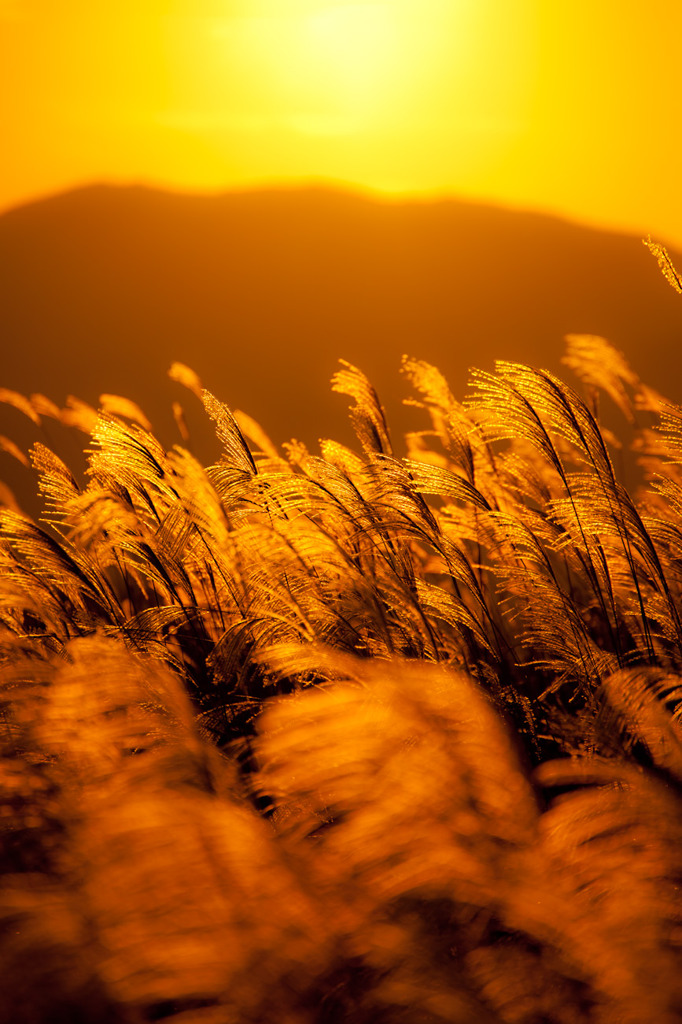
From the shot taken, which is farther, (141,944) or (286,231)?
(286,231)

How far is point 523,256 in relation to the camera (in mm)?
8391

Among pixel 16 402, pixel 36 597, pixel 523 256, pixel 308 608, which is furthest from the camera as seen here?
pixel 523 256

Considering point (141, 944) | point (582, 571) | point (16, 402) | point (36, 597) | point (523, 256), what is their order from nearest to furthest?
point (141, 944) → point (36, 597) → point (582, 571) → point (16, 402) → point (523, 256)

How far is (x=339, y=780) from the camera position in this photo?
1.14 meters

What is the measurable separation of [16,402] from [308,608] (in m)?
1.84

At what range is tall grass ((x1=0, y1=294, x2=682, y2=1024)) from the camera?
96cm

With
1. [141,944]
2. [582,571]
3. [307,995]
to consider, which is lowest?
[307,995]

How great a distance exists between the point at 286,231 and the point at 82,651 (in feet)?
26.8

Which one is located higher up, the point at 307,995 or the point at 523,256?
the point at 523,256

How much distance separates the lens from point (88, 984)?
100 centimetres

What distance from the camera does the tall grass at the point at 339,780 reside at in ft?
3.15

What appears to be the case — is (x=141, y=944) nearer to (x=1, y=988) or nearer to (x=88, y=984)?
(x=88, y=984)

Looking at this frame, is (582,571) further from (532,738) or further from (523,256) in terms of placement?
(523,256)

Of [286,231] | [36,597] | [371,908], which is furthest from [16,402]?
[286,231]
